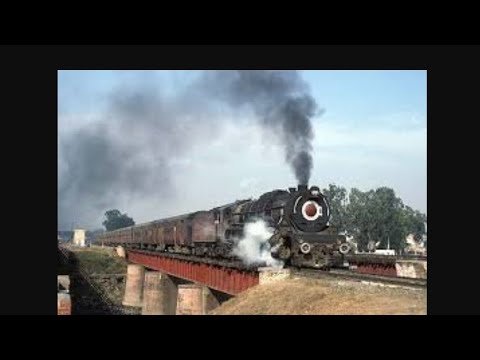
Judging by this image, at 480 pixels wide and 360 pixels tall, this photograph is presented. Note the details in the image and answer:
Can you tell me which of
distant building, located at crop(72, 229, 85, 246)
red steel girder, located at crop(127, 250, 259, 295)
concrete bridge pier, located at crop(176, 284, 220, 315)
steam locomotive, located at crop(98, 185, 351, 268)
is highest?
steam locomotive, located at crop(98, 185, 351, 268)

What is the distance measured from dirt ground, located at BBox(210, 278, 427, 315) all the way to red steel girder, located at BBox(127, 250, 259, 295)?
2876 millimetres

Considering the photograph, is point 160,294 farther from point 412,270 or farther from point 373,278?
point 373,278

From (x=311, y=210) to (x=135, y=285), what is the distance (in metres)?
41.8

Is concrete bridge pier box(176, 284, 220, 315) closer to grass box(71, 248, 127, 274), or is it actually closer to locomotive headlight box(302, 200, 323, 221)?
locomotive headlight box(302, 200, 323, 221)

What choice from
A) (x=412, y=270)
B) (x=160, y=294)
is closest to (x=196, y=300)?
(x=412, y=270)

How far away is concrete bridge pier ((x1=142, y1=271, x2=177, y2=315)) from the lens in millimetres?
52812

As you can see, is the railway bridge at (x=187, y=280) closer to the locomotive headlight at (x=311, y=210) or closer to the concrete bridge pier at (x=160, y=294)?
the concrete bridge pier at (x=160, y=294)

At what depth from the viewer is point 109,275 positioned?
260ft

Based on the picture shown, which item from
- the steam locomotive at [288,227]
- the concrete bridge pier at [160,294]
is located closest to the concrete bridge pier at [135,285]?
the concrete bridge pier at [160,294]

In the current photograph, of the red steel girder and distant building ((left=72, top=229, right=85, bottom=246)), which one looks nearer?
the red steel girder

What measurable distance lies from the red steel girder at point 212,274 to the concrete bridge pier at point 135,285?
1293 centimetres

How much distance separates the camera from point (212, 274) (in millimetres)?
34094

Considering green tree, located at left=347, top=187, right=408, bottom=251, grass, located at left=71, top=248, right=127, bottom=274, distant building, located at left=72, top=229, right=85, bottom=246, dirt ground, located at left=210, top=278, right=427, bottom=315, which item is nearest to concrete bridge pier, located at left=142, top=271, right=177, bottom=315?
grass, located at left=71, top=248, right=127, bottom=274

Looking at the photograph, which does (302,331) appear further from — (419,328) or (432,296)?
(432,296)
